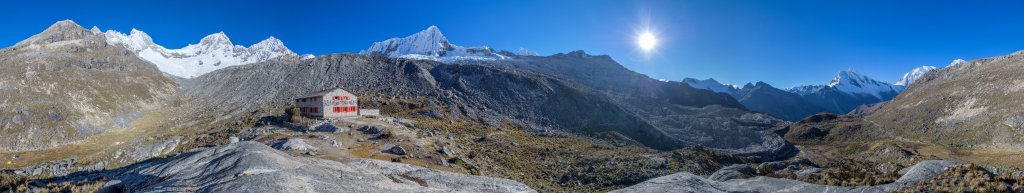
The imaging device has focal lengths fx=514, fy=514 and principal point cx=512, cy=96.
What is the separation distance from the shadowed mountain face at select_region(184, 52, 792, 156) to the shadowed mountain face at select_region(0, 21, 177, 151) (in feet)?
56.5

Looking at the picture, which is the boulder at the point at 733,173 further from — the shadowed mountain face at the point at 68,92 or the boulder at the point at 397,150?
the shadowed mountain face at the point at 68,92

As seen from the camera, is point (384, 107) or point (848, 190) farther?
point (384, 107)

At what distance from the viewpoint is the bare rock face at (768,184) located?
19750 mm

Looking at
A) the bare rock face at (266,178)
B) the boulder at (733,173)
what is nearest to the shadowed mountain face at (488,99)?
the bare rock face at (266,178)

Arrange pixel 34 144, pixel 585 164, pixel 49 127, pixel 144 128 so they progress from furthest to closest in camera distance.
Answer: pixel 144 128 < pixel 49 127 < pixel 34 144 < pixel 585 164

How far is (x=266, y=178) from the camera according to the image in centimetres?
2211

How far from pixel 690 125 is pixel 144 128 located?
428ft

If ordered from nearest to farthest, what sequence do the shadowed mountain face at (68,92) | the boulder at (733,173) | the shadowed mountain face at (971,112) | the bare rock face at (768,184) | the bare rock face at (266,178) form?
the bare rock face at (768,184)
the bare rock face at (266,178)
the boulder at (733,173)
the shadowed mountain face at (68,92)
the shadowed mountain face at (971,112)

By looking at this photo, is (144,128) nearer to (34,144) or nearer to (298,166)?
(34,144)

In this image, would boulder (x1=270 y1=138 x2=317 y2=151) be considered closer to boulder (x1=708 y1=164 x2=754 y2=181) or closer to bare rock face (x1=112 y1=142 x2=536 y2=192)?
bare rock face (x1=112 y1=142 x2=536 y2=192)

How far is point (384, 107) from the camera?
354ft

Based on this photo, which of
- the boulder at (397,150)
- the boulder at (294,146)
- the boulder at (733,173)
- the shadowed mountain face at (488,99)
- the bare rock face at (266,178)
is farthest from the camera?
the shadowed mountain face at (488,99)

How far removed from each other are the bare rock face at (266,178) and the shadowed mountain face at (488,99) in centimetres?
7214

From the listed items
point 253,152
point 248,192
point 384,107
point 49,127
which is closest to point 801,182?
point 248,192
